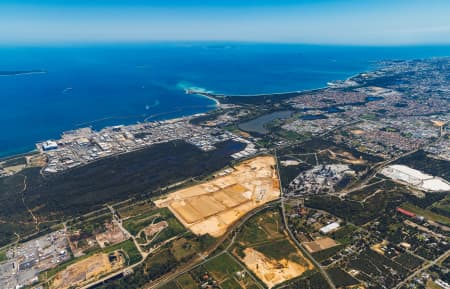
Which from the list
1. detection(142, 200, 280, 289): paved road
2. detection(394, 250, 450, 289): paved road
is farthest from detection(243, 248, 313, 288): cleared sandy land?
detection(394, 250, 450, 289): paved road

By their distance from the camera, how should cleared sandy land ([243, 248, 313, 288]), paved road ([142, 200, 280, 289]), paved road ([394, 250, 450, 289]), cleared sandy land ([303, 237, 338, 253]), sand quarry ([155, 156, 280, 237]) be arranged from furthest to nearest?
sand quarry ([155, 156, 280, 237])
cleared sandy land ([303, 237, 338, 253])
cleared sandy land ([243, 248, 313, 288])
paved road ([142, 200, 280, 289])
paved road ([394, 250, 450, 289])

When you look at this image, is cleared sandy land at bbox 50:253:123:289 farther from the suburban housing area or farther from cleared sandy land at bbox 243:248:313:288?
cleared sandy land at bbox 243:248:313:288

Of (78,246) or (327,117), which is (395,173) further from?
(78,246)

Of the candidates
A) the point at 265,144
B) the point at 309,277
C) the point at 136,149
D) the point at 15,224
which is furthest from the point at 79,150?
the point at 309,277

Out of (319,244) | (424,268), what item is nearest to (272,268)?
(319,244)

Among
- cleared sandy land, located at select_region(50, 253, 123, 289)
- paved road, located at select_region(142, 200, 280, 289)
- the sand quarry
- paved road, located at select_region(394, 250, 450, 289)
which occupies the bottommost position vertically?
cleared sandy land, located at select_region(50, 253, 123, 289)

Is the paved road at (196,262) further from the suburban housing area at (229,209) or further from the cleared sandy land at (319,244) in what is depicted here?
the cleared sandy land at (319,244)

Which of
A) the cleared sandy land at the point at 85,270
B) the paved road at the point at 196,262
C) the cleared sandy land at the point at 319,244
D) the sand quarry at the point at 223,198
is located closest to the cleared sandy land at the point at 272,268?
the cleared sandy land at the point at 319,244
